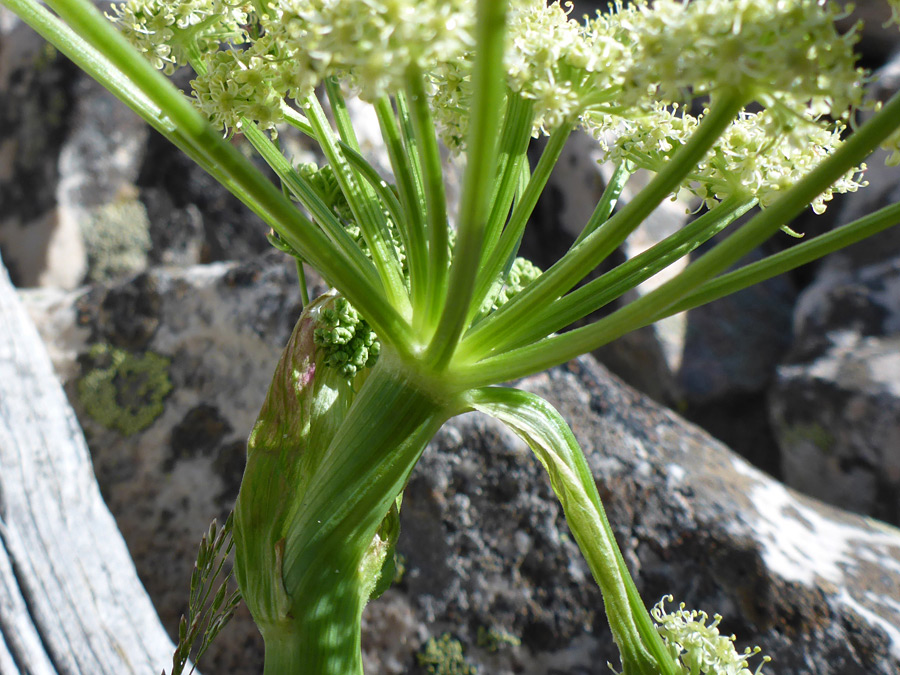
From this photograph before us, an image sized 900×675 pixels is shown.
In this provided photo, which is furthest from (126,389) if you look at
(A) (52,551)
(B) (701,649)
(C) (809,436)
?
(C) (809,436)

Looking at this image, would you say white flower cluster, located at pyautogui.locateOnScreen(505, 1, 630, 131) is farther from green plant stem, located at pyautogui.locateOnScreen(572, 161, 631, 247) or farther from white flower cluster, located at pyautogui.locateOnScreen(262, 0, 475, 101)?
green plant stem, located at pyautogui.locateOnScreen(572, 161, 631, 247)

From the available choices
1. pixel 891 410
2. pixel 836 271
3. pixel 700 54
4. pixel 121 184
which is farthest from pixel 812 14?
pixel 836 271

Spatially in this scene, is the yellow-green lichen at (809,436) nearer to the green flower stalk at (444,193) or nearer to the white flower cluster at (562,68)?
the green flower stalk at (444,193)

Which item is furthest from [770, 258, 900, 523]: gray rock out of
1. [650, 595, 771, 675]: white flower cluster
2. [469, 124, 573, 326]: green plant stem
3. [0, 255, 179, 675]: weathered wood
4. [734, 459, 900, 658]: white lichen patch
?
[0, 255, 179, 675]: weathered wood

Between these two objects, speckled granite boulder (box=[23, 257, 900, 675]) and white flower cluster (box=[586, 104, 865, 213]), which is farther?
speckled granite boulder (box=[23, 257, 900, 675])

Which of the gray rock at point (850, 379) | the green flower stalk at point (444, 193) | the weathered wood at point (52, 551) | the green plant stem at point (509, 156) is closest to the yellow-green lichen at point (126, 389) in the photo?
the weathered wood at point (52, 551)

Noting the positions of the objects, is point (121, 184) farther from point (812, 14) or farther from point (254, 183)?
point (812, 14)

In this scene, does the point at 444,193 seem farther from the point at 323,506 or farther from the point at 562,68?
the point at 323,506
